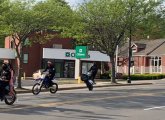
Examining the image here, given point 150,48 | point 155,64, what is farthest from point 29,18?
point 150,48

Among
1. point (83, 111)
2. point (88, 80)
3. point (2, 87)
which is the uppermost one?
point (88, 80)

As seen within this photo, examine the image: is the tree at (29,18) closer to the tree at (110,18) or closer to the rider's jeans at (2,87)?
the tree at (110,18)

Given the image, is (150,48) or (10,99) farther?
(150,48)

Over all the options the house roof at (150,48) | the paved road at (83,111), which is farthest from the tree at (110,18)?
the house roof at (150,48)

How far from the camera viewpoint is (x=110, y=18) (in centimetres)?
3819

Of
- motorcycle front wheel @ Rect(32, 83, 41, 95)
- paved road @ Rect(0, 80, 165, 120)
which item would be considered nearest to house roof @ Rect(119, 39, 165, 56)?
motorcycle front wheel @ Rect(32, 83, 41, 95)

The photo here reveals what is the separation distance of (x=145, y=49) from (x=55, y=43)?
1885cm

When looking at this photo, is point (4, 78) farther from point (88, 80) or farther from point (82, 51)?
point (82, 51)

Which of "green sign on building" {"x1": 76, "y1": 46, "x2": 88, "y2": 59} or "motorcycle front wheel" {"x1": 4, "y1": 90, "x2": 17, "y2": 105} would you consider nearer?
"motorcycle front wheel" {"x1": 4, "y1": 90, "x2": 17, "y2": 105}

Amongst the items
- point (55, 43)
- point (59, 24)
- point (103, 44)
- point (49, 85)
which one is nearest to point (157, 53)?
point (55, 43)

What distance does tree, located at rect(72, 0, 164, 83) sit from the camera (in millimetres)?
37531

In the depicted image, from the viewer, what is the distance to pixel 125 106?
1817 centimetres

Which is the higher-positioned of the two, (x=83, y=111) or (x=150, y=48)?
(x=150, y=48)

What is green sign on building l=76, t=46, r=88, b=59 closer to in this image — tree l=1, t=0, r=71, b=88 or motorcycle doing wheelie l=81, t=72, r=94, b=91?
tree l=1, t=0, r=71, b=88
